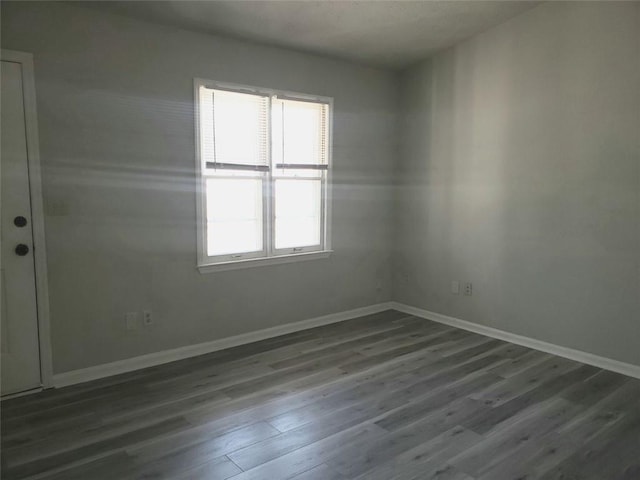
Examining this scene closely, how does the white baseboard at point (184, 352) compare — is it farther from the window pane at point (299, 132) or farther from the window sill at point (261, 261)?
the window pane at point (299, 132)

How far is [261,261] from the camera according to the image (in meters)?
3.99

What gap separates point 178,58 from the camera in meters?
→ 3.41

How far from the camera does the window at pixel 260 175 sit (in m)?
3.64

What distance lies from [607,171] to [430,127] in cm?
171

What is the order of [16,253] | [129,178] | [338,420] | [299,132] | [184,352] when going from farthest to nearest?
[299,132], [184,352], [129,178], [16,253], [338,420]

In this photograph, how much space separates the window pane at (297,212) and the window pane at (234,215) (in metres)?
0.22

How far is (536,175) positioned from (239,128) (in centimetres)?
249

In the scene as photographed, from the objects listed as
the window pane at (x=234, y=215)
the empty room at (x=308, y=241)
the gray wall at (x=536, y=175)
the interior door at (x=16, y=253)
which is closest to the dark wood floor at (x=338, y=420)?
the empty room at (x=308, y=241)

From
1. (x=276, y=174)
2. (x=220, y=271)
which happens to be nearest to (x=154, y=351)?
(x=220, y=271)

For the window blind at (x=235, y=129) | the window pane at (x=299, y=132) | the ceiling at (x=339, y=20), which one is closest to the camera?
the ceiling at (x=339, y=20)

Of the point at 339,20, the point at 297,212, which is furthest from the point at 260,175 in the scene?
the point at 339,20

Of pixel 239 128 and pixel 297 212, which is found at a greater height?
pixel 239 128

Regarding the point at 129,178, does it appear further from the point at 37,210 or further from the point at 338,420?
the point at 338,420

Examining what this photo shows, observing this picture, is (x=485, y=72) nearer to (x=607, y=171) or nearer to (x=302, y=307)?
(x=607, y=171)
